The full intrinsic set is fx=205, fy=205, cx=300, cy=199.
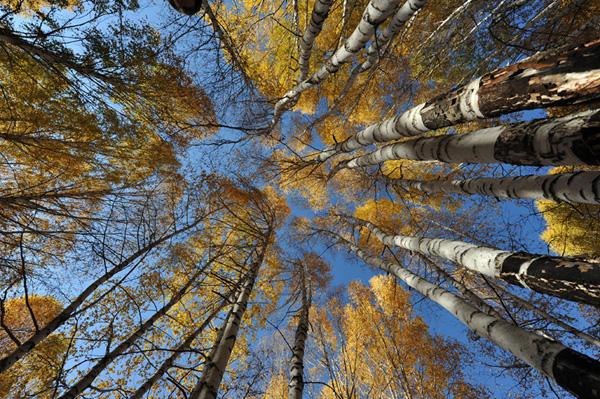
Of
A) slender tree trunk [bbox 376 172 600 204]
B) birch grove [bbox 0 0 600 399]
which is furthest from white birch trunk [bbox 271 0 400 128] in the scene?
slender tree trunk [bbox 376 172 600 204]

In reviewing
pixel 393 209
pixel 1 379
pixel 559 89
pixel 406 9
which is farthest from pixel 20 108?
pixel 393 209

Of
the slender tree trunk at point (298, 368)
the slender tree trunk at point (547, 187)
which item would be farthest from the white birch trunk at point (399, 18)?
the slender tree trunk at point (298, 368)

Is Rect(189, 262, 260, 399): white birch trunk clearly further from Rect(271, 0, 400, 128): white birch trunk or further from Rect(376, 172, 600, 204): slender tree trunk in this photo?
Rect(271, 0, 400, 128): white birch trunk

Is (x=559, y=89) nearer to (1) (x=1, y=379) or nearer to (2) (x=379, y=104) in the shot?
(2) (x=379, y=104)

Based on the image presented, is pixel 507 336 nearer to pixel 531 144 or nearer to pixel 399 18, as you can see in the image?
pixel 531 144

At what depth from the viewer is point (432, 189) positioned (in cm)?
415

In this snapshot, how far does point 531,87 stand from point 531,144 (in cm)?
35

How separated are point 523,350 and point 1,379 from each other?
9.53 meters

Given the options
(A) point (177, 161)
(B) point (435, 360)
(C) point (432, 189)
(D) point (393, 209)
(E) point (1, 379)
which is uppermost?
(D) point (393, 209)

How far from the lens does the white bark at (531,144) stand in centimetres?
103

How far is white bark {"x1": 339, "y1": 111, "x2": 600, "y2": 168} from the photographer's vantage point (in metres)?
1.03

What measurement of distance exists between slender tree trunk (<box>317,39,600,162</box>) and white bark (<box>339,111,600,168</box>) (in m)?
0.18

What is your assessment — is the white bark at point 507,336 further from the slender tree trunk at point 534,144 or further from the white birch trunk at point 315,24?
the white birch trunk at point 315,24

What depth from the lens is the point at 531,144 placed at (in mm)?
1173
